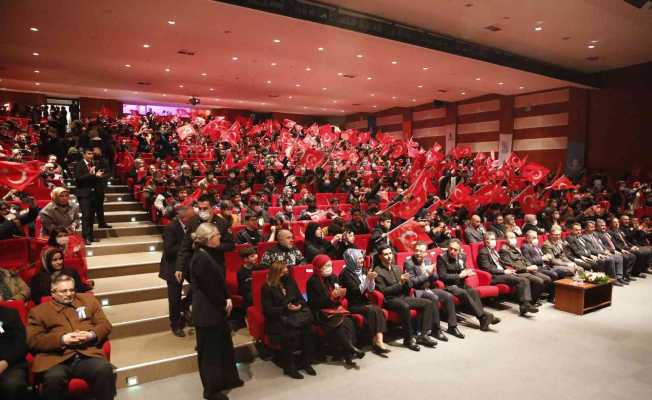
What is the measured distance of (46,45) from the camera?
10.1 m

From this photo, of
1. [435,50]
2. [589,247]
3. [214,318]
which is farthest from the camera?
[435,50]

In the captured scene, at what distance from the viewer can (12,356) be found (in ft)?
9.66

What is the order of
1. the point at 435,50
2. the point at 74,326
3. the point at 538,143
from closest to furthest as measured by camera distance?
the point at 74,326
the point at 435,50
the point at 538,143

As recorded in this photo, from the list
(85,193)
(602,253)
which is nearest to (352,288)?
(85,193)

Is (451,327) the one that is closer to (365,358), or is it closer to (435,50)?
(365,358)

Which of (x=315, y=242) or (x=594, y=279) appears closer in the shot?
(x=315, y=242)

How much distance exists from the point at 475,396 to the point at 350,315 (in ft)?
4.63

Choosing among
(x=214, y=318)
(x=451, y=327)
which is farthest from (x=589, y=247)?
(x=214, y=318)

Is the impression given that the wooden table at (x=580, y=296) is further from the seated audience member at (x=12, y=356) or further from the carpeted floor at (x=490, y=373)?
the seated audience member at (x=12, y=356)

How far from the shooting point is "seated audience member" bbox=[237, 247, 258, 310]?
183 inches

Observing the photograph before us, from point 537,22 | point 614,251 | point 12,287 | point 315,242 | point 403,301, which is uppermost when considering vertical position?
point 537,22

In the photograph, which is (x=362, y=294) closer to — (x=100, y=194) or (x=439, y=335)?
(x=439, y=335)

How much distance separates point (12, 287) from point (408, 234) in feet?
14.5

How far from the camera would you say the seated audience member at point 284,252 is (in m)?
4.88
